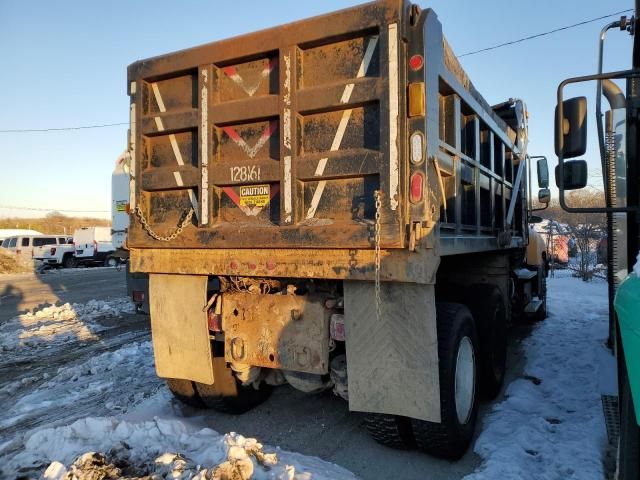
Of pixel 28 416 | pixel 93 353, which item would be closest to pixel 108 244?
pixel 93 353

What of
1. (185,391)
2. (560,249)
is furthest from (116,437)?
(560,249)

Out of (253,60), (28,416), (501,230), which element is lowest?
(28,416)

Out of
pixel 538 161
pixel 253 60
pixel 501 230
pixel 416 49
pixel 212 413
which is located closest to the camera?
pixel 416 49

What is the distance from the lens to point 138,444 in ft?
10.9

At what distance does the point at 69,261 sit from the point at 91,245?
1663 mm

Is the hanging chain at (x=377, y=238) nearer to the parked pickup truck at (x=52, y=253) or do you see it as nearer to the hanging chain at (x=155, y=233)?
the hanging chain at (x=155, y=233)

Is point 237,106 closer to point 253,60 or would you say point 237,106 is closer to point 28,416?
point 253,60

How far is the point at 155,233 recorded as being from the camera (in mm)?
3910

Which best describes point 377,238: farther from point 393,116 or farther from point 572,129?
point 572,129

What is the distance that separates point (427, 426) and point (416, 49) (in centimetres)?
252

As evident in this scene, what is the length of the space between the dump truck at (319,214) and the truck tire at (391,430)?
1 centimetres

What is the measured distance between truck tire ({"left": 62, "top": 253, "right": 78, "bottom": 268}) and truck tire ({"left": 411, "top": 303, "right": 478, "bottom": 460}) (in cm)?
2915

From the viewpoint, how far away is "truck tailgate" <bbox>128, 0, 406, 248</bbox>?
2967 mm

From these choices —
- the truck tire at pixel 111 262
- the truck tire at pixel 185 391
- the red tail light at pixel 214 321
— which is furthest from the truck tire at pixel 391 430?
the truck tire at pixel 111 262
